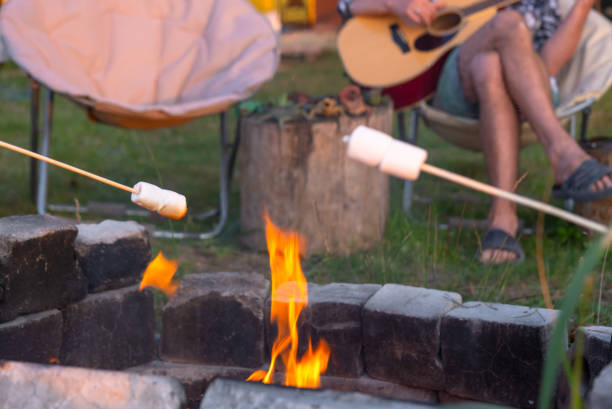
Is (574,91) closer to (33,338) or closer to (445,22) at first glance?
(445,22)

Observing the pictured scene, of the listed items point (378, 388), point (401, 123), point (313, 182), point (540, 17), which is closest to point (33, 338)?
point (378, 388)

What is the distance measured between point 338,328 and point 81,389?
2.56 ft

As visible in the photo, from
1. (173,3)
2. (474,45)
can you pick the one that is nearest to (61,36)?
(173,3)

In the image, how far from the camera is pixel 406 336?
184 cm

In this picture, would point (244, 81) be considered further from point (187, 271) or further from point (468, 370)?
point (468, 370)

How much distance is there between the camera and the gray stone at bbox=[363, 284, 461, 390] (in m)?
1.82

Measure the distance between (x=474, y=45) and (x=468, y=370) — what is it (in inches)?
73.8

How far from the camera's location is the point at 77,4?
144 inches

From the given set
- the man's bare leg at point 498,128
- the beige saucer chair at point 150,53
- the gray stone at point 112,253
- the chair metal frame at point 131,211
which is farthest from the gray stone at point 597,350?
the chair metal frame at point 131,211

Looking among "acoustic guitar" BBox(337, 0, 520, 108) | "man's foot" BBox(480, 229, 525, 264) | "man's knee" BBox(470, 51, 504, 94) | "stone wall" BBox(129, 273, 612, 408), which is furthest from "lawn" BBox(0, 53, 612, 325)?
"man's knee" BBox(470, 51, 504, 94)

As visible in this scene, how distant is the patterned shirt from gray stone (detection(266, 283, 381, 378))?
7.26ft

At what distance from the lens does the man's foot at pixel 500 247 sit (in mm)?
3109

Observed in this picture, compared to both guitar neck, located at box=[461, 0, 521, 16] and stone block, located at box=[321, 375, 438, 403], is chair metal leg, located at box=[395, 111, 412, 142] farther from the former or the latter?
stone block, located at box=[321, 375, 438, 403]

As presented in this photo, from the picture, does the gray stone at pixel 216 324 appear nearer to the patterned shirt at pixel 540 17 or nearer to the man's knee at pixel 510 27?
the man's knee at pixel 510 27
